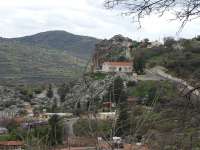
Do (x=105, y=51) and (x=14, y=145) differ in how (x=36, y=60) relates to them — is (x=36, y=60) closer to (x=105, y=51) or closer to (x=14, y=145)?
(x=14, y=145)

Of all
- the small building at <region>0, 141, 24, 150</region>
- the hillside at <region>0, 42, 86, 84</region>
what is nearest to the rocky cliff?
the small building at <region>0, 141, 24, 150</region>

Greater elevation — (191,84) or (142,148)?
(191,84)

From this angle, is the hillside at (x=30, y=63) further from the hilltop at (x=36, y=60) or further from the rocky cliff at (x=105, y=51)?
the rocky cliff at (x=105, y=51)

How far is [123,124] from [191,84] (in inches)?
32.4

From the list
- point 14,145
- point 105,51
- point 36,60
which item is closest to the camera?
point 105,51

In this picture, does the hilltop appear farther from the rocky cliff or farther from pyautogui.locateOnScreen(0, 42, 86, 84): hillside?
the rocky cliff

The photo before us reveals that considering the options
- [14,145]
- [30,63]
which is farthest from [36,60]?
[14,145]

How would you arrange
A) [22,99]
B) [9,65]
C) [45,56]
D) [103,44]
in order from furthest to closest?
[45,56] → [9,65] → [22,99] → [103,44]

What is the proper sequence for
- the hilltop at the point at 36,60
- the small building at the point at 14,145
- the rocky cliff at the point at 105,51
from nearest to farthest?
the rocky cliff at the point at 105,51, the small building at the point at 14,145, the hilltop at the point at 36,60

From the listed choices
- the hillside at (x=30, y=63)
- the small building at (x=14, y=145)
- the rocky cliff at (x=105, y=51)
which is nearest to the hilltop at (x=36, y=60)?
the hillside at (x=30, y=63)

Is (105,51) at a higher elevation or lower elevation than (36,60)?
higher

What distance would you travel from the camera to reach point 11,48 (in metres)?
175

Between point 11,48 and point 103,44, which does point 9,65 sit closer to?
point 11,48

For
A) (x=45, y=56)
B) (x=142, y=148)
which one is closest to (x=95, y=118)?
(x=142, y=148)
